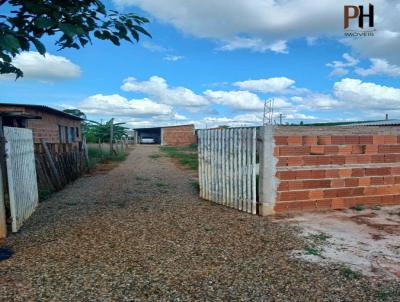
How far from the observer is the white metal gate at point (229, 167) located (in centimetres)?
640

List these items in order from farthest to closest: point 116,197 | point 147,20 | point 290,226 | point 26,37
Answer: point 116,197 → point 290,226 → point 147,20 → point 26,37

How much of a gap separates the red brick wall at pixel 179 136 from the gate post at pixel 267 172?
1717 inches

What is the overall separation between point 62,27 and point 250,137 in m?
4.02

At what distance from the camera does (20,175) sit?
5734 millimetres

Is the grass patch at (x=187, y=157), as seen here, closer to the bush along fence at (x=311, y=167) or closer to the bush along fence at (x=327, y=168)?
the bush along fence at (x=311, y=167)

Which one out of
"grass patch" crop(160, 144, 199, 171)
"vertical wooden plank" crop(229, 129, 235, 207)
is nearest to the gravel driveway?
"vertical wooden plank" crop(229, 129, 235, 207)

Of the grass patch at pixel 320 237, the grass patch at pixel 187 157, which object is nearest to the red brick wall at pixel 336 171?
the grass patch at pixel 320 237

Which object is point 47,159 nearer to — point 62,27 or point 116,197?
point 116,197

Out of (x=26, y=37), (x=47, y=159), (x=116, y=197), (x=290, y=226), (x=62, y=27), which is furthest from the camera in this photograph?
(x=47, y=159)

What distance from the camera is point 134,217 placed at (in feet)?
20.0

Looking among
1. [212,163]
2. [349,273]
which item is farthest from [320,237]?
[212,163]

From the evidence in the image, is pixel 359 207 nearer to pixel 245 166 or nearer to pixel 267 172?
pixel 267 172

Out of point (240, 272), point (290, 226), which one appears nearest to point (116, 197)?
point (290, 226)

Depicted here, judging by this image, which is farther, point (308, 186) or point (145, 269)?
point (308, 186)
